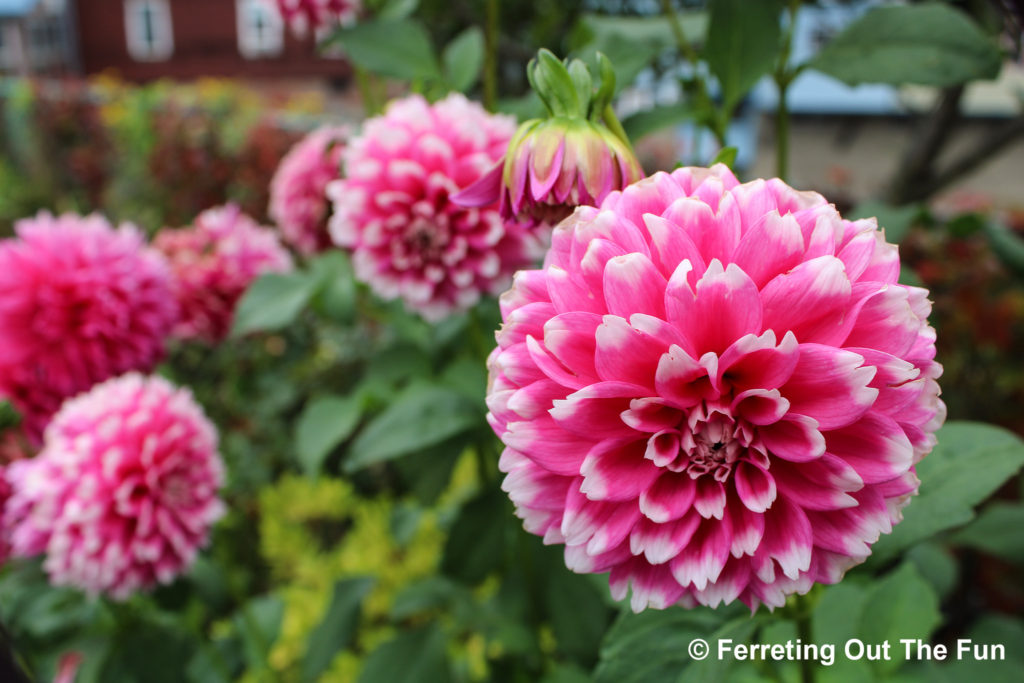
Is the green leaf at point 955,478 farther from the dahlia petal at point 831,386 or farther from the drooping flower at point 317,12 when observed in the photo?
the drooping flower at point 317,12

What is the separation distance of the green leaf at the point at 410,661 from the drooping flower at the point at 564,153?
2.32 ft

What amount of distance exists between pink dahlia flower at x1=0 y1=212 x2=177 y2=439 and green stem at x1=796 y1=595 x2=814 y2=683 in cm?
76

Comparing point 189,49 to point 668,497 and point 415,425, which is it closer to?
point 415,425

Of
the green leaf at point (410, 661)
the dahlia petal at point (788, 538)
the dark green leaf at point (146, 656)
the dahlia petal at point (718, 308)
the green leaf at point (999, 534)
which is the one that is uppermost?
the dahlia petal at point (718, 308)

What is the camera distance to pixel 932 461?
0.57 m

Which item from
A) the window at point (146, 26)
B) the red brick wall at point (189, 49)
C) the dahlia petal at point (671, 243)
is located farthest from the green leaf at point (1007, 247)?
the window at point (146, 26)

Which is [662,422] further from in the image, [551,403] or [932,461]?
[932,461]

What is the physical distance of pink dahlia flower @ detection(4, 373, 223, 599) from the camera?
2.47ft

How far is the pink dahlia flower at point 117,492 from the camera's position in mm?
754

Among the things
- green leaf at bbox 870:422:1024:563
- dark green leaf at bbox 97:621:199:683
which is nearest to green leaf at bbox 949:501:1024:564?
green leaf at bbox 870:422:1024:563

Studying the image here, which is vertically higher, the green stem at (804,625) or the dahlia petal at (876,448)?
the dahlia petal at (876,448)

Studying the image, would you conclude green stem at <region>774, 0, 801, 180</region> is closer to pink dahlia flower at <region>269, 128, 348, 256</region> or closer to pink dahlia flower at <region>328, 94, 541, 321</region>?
pink dahlia flower at <region>328, 94, 541, 321</region>

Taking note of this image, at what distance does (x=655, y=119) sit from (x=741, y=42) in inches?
4.4

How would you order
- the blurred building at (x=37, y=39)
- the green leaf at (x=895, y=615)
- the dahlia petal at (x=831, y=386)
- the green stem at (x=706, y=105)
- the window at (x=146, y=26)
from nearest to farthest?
1. the dahlia petal at (x=831, y=386)
2. the green leaf at (x=895, y=615)
3. the green stem at (x=706, y=105)
4. the blurred building at (x=37, y=39)
5. the window at (x=146, y=26)
